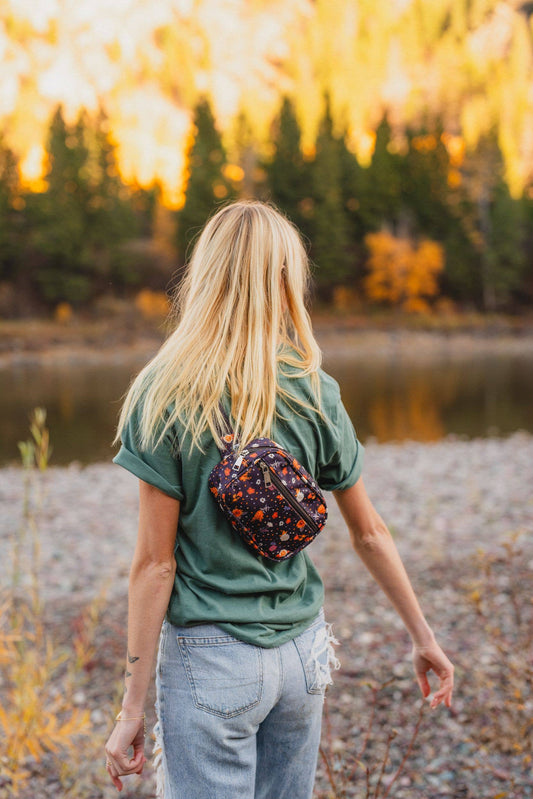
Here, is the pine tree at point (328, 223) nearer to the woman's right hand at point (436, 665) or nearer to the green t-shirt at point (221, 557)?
the woman's right hand at point (436, 665)

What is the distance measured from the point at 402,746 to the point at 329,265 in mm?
36849

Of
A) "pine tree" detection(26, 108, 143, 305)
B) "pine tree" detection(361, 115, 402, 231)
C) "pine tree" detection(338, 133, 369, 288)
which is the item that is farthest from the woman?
"pine tree" detection(361, 115, 402, 231)

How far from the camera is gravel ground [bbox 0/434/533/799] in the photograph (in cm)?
277

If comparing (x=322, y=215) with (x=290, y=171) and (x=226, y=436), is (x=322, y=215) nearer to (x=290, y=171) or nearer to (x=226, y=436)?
(x=290, y=171)

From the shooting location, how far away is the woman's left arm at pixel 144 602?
1442 mm

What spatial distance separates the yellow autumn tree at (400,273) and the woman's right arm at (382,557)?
38700 millimetres

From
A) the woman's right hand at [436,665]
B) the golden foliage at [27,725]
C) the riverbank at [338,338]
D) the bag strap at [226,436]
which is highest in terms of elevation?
the bag strap at [226,436]

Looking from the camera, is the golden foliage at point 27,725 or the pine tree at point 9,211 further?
the pine tree at point 9,211

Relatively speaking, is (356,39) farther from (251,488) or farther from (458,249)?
(251,488)

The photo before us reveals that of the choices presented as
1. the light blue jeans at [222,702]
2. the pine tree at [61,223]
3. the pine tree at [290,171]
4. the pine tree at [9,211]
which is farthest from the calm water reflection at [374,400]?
the pine tree at [290,171]

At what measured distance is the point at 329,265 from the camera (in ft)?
127

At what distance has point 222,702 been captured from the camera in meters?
1.39

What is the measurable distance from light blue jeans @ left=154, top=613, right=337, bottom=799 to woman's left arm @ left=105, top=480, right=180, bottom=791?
5 cm

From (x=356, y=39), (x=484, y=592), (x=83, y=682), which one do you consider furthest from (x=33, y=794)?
(x=356, y=39)
